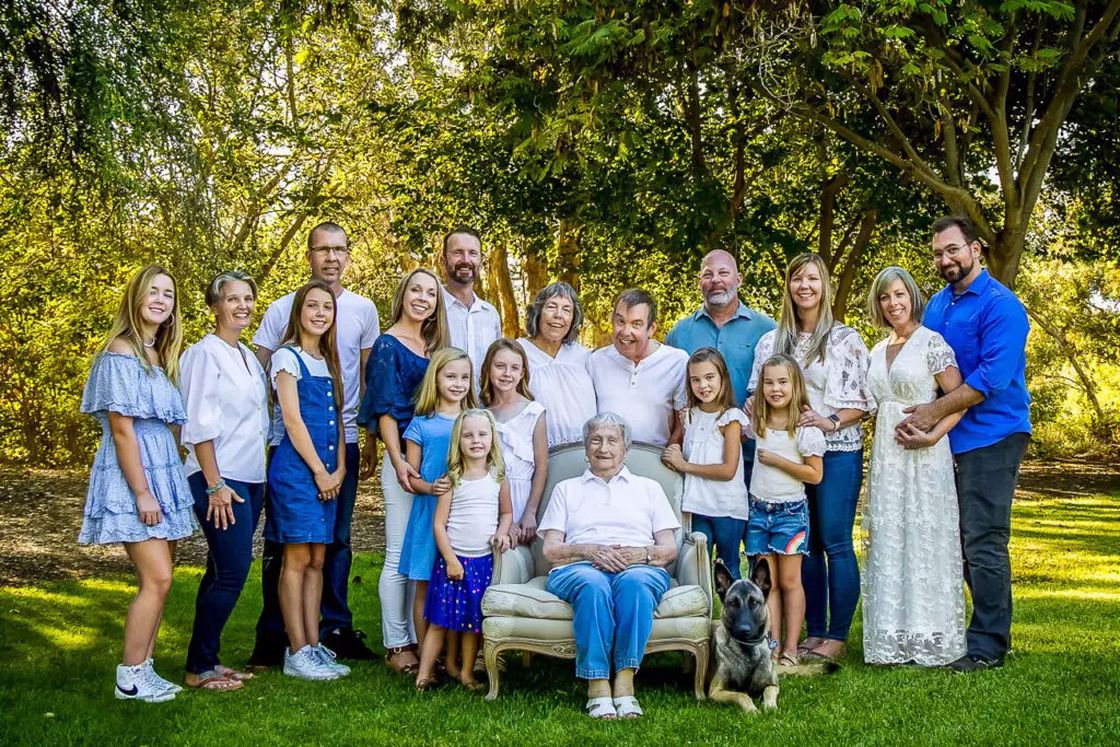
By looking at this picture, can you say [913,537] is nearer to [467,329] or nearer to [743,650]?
[743,650]

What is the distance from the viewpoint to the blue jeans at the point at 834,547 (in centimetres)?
576

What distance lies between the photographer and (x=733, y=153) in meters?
13.0

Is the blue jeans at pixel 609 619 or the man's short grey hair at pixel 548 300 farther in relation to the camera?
the man's short grey hair at pixel 548 300

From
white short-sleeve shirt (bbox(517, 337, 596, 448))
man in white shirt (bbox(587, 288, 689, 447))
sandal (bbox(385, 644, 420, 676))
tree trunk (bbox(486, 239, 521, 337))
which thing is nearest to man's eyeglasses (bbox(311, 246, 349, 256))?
white short-sleeve shirt (bbox(517, 337, 596, 448))

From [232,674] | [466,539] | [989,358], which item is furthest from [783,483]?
[232,674]

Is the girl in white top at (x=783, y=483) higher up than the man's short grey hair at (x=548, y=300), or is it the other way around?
the man's short grey hair at (x=548, y=300)

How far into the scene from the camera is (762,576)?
5.24m

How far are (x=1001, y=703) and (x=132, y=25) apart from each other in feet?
21.0

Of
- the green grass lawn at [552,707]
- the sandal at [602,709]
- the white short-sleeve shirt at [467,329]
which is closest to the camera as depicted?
the green grass lawn at [552,707]

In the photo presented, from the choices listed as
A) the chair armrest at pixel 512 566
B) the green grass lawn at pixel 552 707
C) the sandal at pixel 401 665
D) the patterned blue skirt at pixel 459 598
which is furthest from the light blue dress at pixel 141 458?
the chair armrest at pixel 512 566

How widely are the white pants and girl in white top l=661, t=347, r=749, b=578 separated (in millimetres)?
1436

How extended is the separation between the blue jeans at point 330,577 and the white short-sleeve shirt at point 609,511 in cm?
125

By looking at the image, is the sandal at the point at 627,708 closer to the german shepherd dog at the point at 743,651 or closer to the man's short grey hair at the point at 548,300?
the german shepherd dog at the point at 743,651

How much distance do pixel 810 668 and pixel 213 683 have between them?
3029mm
